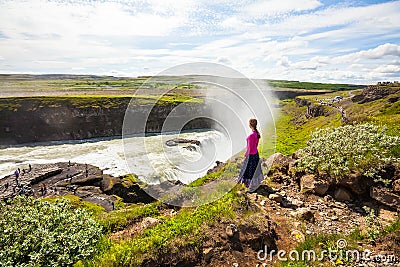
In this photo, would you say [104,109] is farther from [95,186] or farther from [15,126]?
[95,186]

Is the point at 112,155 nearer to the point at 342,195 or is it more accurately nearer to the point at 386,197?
the point at 342,195

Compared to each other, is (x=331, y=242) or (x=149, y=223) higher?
(x=331, y=242)

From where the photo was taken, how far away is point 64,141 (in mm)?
61375

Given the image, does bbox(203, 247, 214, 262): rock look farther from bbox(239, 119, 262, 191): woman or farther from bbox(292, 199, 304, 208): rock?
bbox(292, 199, 304, 208): rock

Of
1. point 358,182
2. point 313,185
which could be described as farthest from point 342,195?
point 313,185

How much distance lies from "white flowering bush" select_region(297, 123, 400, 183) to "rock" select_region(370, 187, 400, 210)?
34 centimetres

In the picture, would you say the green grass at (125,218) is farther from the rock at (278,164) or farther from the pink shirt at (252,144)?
the rock at (278,164)

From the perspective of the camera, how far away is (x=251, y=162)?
7.89 metres

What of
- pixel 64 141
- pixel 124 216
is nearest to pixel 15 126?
pixel 64 141

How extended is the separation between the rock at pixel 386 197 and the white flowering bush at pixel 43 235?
23.5ft

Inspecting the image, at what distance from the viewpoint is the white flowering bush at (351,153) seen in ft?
24.5

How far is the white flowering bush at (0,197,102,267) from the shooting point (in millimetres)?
4516

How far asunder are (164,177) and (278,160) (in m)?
18.7

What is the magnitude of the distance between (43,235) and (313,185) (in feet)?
23.6
